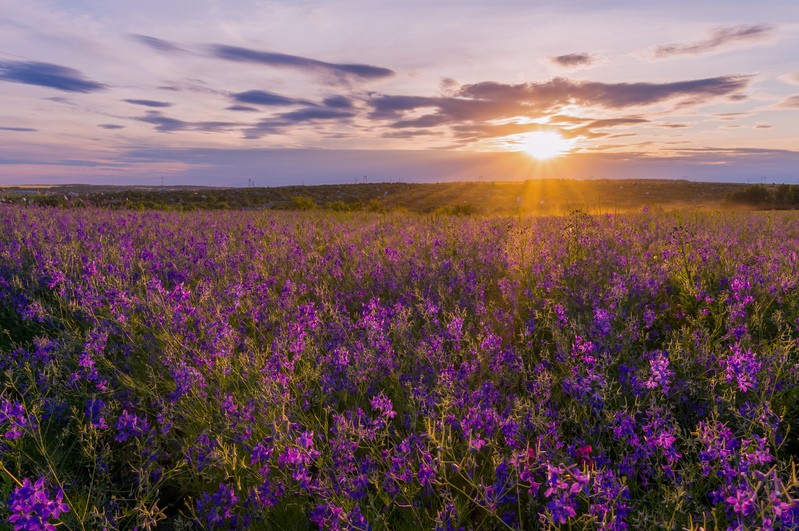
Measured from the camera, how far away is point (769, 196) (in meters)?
25.6

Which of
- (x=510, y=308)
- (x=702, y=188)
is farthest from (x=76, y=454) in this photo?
(x=702, y=188)

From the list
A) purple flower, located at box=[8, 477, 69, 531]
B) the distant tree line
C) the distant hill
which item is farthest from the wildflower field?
the distant tree line

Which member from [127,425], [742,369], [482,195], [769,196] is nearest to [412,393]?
[127,425]

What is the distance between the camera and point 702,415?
2.64 m

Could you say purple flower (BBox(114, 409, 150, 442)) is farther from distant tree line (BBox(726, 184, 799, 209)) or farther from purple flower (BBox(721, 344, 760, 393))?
distant tree line (BBox(726, 184, 799, 209))

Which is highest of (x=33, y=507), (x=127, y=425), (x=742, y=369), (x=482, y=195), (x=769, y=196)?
(x=482, y=195)

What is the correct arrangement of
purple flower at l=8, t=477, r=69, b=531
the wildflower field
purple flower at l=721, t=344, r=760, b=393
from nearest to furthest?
1. purple flower at l=8, t=477, r=69, b=531
2. the wildflower field
3. purple flower at l=721, t=344, r=760, b=393

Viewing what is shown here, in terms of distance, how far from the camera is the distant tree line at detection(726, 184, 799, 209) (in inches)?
961

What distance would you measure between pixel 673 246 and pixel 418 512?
14.5 feet

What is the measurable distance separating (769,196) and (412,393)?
102 feet

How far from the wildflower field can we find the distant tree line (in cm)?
2510

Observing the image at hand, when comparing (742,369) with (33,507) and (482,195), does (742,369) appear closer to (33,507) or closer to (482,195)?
(33,507)

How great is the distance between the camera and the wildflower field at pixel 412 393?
6.48 ft

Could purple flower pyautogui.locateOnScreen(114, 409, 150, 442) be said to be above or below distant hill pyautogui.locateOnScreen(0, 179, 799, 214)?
below
